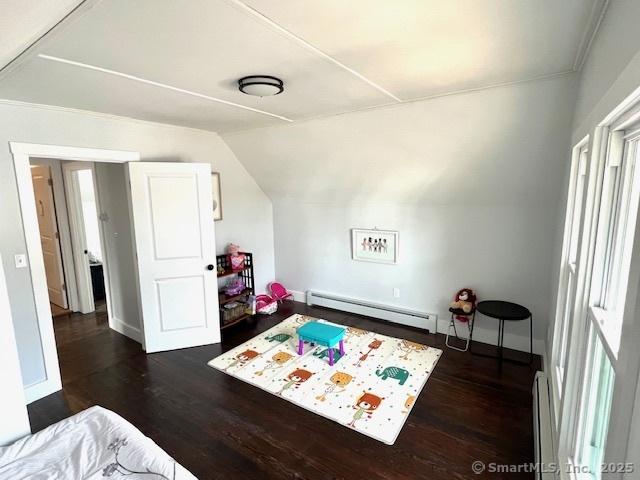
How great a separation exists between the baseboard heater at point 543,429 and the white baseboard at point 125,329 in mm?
3682

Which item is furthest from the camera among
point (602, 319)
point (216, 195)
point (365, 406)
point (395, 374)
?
point (216, 195)

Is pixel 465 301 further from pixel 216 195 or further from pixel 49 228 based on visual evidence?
pixel 49 228

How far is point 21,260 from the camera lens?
2572mm

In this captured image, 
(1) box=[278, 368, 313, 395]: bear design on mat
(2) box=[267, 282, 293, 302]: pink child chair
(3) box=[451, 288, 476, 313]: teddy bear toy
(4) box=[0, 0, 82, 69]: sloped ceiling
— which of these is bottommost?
(1) box=[278, 368, 313, 395]: bear design on mat

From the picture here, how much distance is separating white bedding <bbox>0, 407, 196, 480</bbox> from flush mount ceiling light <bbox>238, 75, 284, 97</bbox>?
6.38ft

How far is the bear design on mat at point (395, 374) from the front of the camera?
2.87 metres

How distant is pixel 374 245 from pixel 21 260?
3395 millimetres

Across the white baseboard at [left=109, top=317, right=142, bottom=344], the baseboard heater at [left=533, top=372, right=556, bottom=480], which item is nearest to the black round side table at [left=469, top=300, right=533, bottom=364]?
the baseboard heater at [left=533, top=372, right=556, bottom=480]

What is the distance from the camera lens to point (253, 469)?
1.98 metres

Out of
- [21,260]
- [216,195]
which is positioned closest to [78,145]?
[21,260]

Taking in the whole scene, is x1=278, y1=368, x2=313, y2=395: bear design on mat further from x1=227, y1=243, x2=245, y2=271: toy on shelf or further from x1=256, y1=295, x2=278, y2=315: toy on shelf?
x1=227, y1=243, x2=245, y2=271: toy on shelf

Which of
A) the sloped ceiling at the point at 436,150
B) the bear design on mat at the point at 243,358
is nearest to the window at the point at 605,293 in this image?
the sloped ceiling at the point at 436,150

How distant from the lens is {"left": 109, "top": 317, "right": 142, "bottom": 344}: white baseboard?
3641mm

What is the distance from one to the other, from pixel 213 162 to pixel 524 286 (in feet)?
12.2
